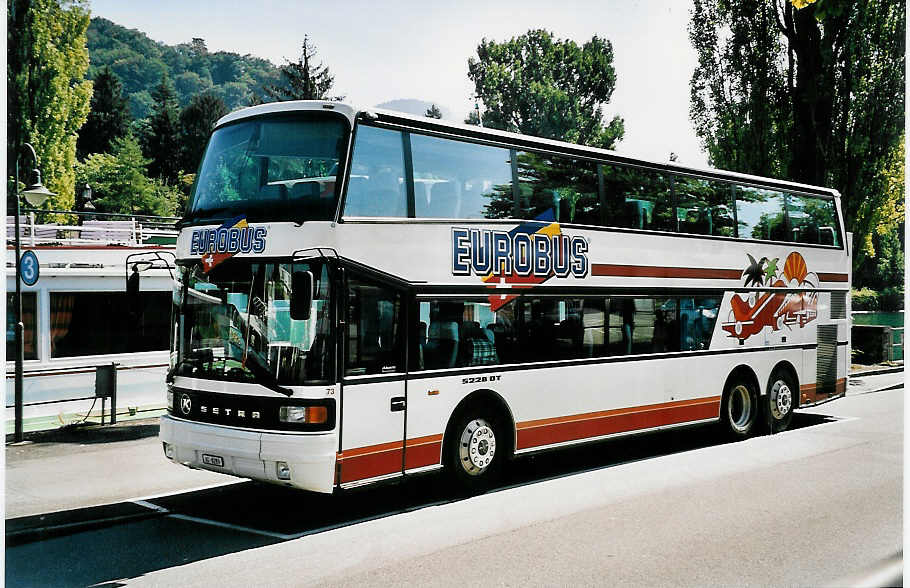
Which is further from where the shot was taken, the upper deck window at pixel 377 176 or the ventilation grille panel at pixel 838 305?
the ventilation grille panel at pixel 838 305

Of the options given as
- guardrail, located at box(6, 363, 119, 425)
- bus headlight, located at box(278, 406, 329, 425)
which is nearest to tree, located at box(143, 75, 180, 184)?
guardrail, located at box(6, 363, 119, 425)

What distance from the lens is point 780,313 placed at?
49.1 ft

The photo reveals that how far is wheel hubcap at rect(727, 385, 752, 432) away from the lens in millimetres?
14289

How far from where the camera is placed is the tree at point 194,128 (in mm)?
69000

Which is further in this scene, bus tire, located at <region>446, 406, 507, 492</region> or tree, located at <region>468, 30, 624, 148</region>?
tree, located at <region>468, 30, 624, 148</region>

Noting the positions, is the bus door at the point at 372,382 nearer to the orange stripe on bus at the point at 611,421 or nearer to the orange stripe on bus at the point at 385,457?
the orange stripe on bus at the point at 385,457

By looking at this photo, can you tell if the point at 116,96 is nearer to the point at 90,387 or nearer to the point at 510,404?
the point at 90,387

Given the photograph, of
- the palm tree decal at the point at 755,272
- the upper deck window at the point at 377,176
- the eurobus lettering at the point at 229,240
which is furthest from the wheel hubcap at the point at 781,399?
the eurobus lettering at the point at 229,240

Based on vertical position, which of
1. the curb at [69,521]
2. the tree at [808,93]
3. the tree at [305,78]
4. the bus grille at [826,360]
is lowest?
the curb at [69,521]

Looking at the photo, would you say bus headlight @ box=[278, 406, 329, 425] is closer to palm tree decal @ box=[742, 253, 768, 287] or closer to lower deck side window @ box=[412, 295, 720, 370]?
lower deck side window @ box=[412, 295, 720, 370]

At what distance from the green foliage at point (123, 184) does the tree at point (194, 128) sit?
11.7 meters

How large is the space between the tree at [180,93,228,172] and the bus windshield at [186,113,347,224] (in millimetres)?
61528

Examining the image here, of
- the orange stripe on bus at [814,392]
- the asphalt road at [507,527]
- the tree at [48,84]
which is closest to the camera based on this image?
the asphalt road at [507,527]

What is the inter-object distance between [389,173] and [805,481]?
248 inches
